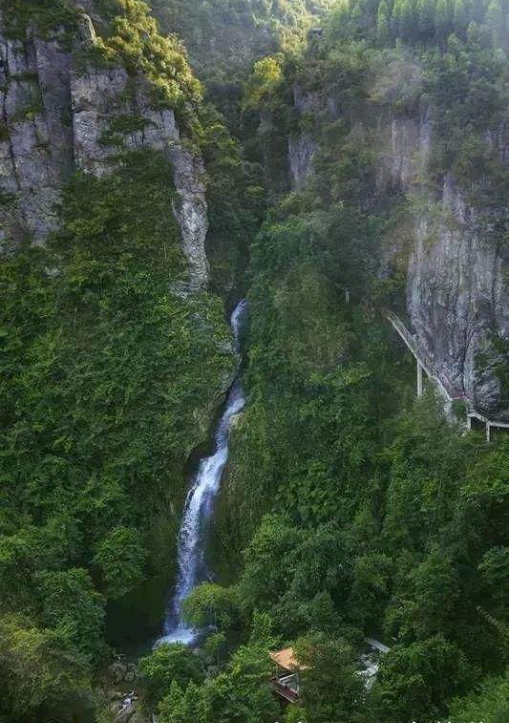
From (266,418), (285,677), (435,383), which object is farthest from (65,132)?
(285,677)

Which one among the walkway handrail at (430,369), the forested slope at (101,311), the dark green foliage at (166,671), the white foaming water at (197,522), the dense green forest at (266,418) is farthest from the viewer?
the forested slope at (101,311)

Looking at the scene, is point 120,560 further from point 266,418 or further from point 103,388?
point 266,418

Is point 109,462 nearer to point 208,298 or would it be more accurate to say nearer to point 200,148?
point 208,298

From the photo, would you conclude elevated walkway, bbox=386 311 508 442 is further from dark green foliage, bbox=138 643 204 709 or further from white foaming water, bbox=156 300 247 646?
dark green foliage, bbox=138 643 204 709

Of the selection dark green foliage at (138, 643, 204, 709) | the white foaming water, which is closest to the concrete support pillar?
the white foaming water

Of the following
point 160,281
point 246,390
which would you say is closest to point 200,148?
point 160,281

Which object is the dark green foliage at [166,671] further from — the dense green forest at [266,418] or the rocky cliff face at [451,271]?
the rocky cliff face at [451,271]

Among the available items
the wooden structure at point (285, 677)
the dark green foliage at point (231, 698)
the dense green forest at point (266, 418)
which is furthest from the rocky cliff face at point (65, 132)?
the dark green foliage at point (231, 698)
